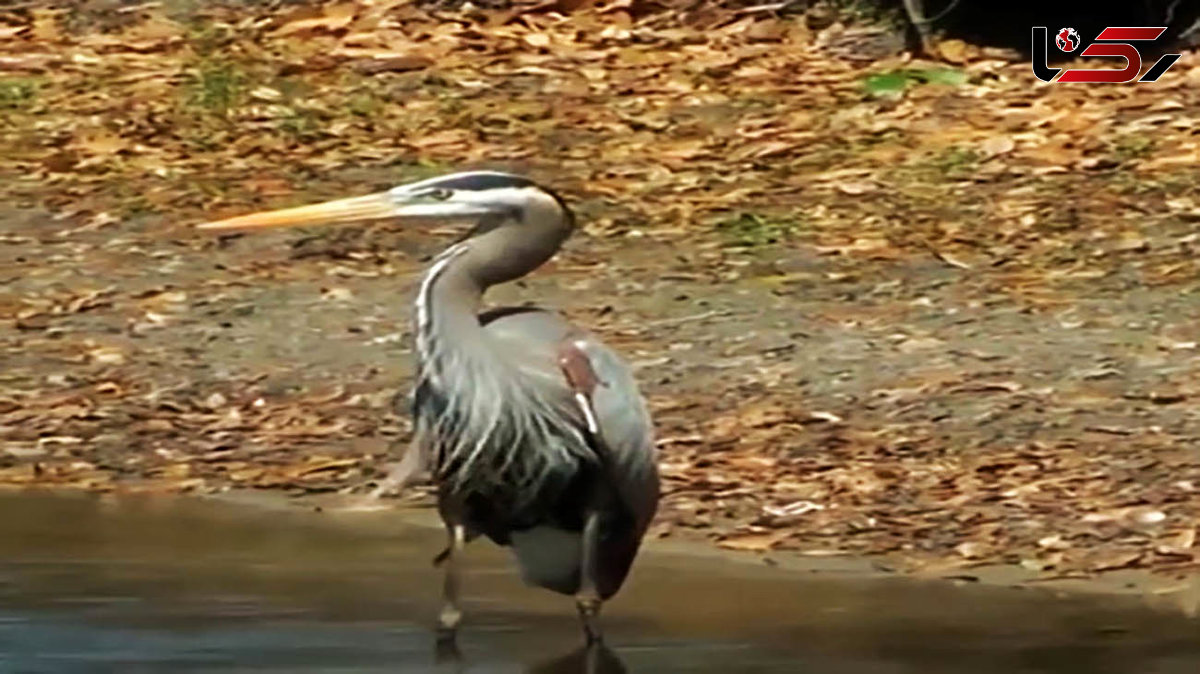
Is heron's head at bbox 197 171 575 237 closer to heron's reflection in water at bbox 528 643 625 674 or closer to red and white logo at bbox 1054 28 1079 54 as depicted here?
heron's reflection in water at bbox 528 643 625 674

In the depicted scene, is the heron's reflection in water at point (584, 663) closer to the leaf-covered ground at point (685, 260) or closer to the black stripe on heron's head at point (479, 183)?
the black stripe on heron's head at point (479, 183)

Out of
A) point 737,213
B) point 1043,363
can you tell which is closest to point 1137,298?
point 1043,363

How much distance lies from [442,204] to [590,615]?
1102 mm

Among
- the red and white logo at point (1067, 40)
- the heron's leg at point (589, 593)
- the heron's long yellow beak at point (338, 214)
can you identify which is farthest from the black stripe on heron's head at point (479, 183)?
the red and white logo at point (1067, 40)

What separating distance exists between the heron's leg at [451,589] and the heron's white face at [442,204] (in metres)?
0.82

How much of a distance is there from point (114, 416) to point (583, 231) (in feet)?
10.1

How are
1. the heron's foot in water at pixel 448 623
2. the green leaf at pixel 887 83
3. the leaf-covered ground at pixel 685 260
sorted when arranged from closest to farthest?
the heron's foot in water at pixel 448 623 < the leaf-covered ground at pixel 685 260 < the green leaf at pixel 887 83

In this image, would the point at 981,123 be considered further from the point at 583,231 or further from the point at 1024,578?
the point at 1024,578

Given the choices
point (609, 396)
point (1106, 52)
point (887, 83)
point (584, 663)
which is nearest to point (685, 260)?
point (887, 83)

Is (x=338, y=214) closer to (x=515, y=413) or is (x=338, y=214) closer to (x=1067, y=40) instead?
(x=515, y=413)

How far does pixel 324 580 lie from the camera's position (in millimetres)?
8484

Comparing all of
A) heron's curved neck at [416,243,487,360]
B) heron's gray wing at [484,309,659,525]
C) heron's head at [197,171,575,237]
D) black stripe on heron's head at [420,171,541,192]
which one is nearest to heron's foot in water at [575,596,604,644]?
heron's gray wing at [484,309,659,525]

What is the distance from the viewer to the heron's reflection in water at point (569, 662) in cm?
739

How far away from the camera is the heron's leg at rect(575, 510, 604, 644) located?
784 centimetres
